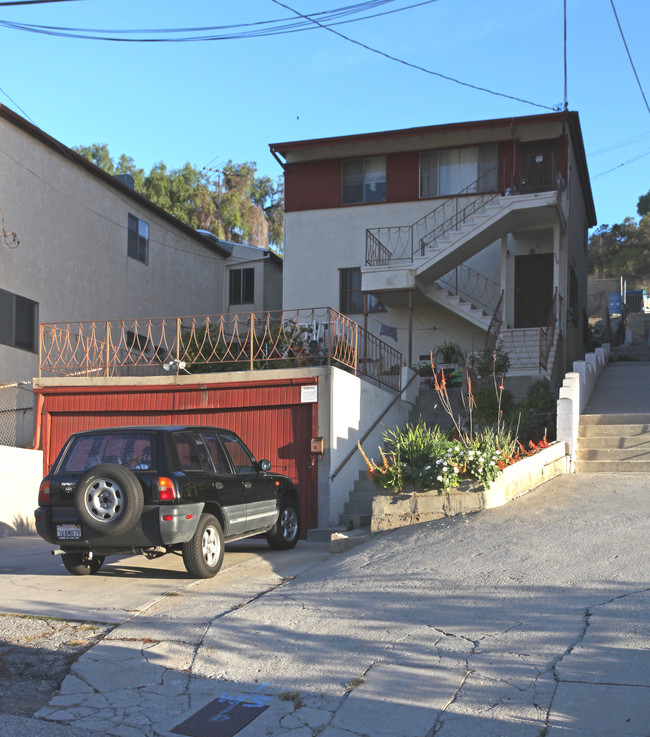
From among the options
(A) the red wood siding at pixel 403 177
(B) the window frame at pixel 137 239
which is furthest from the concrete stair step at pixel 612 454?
(B) the window frame at pixel 137 239

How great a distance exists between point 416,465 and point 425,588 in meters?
2.83

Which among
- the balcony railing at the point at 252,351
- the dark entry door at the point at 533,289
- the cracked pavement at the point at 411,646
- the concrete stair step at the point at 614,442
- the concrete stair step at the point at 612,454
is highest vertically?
the dark entry door at the point at 533,289

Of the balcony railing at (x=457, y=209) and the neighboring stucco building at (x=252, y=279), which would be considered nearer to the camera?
the balcony railing at (x=457, y=209)

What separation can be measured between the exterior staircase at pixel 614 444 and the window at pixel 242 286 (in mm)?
16499

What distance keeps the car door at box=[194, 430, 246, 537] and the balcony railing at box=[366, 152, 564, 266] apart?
12.6 meters

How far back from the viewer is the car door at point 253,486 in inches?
387

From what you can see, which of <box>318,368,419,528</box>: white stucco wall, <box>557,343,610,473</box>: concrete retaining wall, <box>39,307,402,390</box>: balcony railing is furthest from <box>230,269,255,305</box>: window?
<box>557,343,610,473</box>: concrete retaining wall

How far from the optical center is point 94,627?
6.93m

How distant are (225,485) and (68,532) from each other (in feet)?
5.77

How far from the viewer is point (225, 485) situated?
9.26 metres

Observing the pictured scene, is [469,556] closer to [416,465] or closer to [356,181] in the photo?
[416,465]

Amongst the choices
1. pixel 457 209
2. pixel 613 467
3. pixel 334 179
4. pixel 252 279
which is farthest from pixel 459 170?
pixel 613 467

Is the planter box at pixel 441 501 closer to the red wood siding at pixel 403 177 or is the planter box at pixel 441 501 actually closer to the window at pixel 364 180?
the red wood siding at pixel 403 177

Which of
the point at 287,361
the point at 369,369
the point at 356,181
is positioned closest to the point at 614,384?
the point at 369,369
